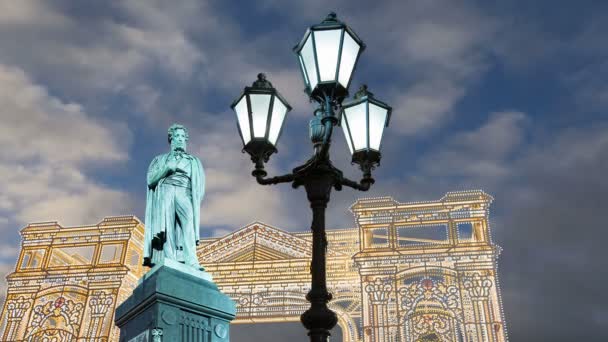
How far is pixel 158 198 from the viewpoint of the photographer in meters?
7.95

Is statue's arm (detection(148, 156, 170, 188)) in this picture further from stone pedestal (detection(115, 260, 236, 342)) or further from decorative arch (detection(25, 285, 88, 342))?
decorative arch (detection(25, 285, 88, 342))

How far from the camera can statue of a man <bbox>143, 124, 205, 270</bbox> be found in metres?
7.78

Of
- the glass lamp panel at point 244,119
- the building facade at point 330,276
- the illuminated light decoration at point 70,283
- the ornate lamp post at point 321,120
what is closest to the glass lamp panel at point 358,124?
the ornate lamp post at point 321,120

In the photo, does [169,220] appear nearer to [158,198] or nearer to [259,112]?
[158,198]

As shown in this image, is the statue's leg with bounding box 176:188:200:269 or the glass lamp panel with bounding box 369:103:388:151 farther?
the statue's leg with bounding box 176:188:200:269

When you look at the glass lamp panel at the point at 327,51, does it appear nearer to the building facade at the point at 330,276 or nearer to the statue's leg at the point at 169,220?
the statue's leg at the point at 169,220

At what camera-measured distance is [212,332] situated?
7.30 m

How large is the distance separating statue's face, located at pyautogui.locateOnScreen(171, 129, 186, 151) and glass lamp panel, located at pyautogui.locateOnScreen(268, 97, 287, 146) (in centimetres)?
299

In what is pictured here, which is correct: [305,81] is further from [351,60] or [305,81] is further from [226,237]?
[226,237]

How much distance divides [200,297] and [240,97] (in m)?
2.78

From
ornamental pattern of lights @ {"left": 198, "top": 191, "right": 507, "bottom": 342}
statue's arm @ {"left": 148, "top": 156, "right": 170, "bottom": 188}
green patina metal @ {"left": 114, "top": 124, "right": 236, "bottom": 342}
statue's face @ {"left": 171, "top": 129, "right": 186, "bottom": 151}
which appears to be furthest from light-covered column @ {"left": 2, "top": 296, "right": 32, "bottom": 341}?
statue's face @ {"left": 171, "top": 129, "right": 186, "bottom": 151}

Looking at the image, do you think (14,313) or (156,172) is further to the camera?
(14,313)

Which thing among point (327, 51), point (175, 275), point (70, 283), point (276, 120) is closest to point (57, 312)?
point (70, 283)

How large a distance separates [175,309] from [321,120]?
3030 millimetres
